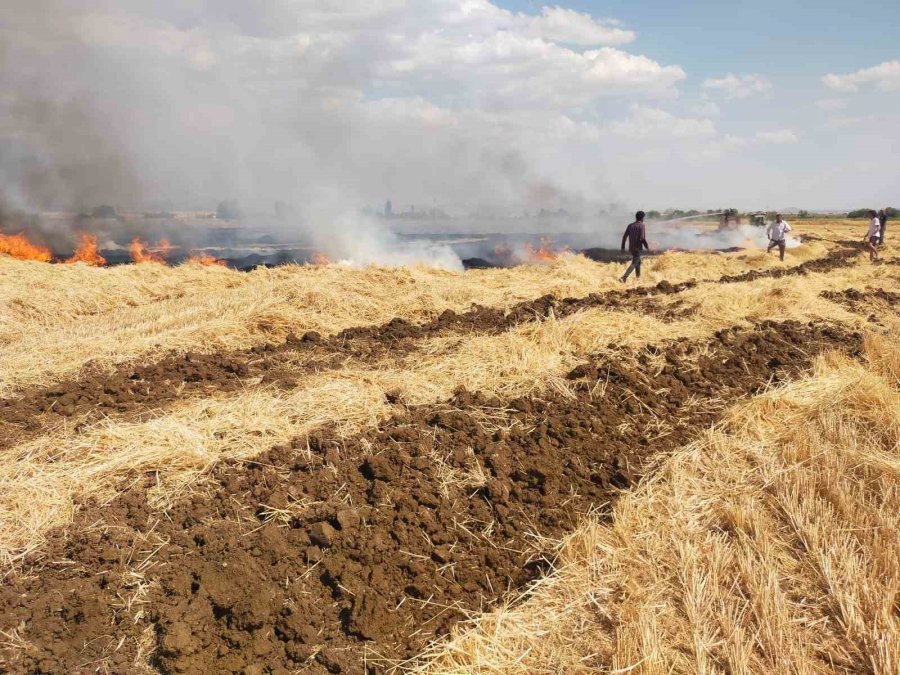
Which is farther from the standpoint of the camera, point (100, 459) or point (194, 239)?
point (194, 239)

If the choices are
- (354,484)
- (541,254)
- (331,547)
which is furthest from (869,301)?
(541,254)

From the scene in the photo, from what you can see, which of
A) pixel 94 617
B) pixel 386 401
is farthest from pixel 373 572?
pixel 386 401

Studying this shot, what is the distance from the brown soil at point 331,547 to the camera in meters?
2.86

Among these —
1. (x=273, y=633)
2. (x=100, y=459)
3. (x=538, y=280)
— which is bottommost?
(x=273, y=633)

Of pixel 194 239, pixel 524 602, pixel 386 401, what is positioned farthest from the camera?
pixel 194 239

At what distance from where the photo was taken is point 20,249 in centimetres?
1980

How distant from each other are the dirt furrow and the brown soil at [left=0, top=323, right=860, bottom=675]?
1.95 metres

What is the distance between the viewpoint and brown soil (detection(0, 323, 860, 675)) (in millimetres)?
2859

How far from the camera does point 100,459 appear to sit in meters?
4.23

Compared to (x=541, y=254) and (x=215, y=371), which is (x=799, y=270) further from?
(x=215, y=371)

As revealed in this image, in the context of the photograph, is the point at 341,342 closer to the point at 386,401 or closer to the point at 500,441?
the point at 386,401

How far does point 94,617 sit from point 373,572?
1.40m

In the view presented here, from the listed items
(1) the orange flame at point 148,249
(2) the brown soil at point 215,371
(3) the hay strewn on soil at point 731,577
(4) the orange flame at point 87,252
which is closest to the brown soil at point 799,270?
(2) the brown soil at point 215,371

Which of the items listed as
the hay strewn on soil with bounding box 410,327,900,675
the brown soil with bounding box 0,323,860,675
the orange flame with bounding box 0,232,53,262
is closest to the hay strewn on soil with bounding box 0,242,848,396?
the brown soil with bounding box 0,323,860,675
